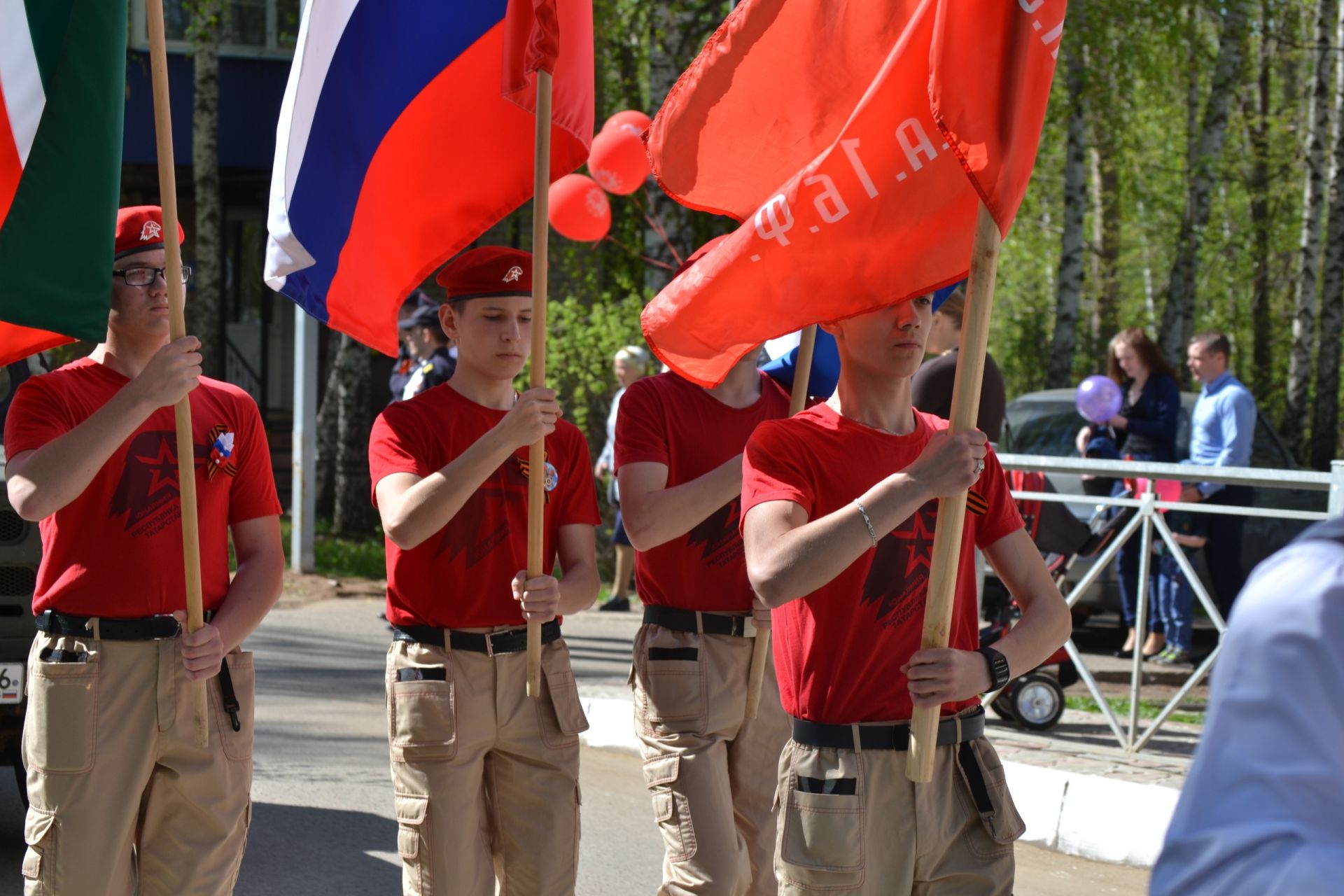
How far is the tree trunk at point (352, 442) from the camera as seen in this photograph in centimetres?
1673

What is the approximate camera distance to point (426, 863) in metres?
3.95

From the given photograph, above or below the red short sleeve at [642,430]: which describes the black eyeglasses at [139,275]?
above

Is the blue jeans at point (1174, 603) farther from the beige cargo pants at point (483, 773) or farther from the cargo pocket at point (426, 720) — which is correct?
the cargo pocket at point (426, 720)

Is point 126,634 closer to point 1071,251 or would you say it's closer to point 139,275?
point 139,275

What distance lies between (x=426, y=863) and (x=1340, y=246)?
→ 16100 mm

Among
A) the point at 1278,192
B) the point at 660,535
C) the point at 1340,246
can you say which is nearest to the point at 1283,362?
the point at 1278,192

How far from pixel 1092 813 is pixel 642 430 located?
302cm

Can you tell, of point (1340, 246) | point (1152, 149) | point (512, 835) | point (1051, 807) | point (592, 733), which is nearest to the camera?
point (512, 835)

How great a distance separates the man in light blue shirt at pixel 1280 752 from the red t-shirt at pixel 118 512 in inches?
118

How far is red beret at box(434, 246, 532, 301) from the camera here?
4.32m

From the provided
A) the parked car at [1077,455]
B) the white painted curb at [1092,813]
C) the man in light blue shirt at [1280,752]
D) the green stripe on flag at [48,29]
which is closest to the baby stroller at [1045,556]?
the white painted curb at [1092,813]

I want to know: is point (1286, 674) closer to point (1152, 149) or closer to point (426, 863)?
point (426, 863)

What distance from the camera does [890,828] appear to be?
10.3ft

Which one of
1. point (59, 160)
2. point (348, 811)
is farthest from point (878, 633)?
point (348, 811)
